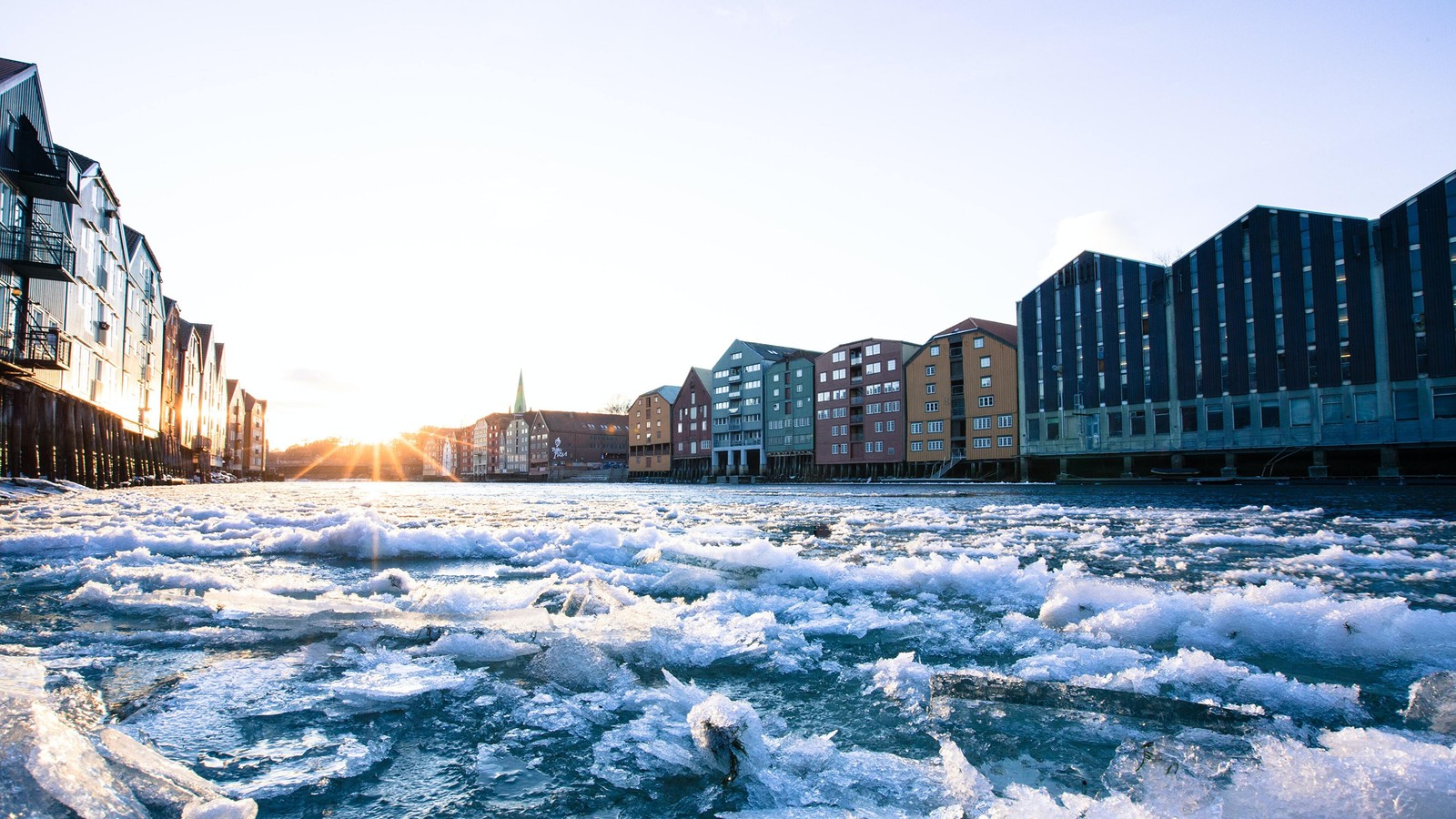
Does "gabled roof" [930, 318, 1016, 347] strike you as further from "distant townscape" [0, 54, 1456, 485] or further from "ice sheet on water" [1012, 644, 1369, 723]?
"ice sheet on water" [1012, 644, 1369, 723]

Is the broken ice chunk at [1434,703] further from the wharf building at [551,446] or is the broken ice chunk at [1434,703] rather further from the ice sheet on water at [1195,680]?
the wharf building at [551,446]

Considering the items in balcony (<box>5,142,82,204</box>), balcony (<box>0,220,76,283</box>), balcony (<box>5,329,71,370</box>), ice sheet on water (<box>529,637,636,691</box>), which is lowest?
ice sheet on water (<box>529,637,636,691</box>)

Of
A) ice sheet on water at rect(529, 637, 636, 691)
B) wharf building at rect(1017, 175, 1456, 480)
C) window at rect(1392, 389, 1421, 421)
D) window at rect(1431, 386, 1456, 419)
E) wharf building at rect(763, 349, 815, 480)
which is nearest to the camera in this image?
ice sheet on water at rect(529, 637, 636, 691)

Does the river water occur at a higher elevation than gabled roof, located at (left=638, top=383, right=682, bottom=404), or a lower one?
lower

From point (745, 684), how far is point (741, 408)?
9257 cm

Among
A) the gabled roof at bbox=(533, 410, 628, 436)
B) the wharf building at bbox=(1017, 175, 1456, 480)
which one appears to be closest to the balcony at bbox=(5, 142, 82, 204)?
the wharf building at bbox=(1017, 175, 1456, 480)

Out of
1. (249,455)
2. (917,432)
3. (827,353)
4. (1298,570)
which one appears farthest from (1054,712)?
(249,455)

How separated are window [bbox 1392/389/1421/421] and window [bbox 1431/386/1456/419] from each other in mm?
699

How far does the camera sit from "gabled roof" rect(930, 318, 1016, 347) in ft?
225

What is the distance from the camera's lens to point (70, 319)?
99.3ft

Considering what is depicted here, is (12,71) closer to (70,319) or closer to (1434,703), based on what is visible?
(70,319)

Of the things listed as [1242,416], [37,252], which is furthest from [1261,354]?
[37,252]

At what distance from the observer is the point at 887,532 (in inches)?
556

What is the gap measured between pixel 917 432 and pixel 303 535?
67.1 metres
